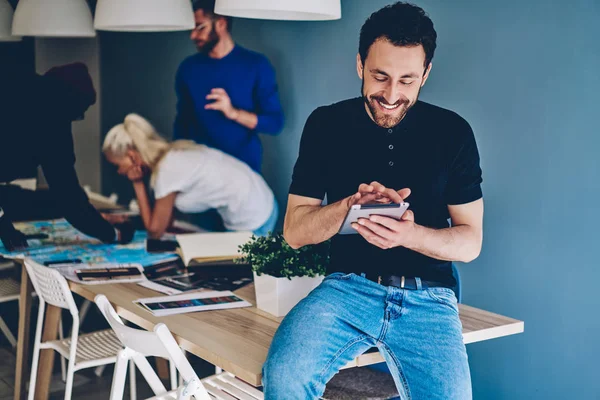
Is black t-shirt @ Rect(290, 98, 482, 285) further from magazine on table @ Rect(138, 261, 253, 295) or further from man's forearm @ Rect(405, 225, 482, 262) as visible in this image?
magazine on table @ Rect(138, 261, 253, 295)

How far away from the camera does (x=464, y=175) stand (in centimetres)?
224

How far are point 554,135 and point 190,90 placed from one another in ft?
8.61

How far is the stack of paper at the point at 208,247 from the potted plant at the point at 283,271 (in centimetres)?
66

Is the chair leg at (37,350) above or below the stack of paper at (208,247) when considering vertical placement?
below

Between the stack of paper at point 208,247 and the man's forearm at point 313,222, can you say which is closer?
the man's forearm at point 313,222

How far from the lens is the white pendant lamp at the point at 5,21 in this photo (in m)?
3.75

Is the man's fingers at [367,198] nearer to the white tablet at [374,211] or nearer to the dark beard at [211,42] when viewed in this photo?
the white tablet at [374,211]

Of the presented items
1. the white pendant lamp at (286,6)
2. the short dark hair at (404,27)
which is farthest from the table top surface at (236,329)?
the white pendant lamp at (286,6)

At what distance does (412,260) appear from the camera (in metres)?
2.23

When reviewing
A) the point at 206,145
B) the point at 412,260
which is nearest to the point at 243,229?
the point at 206,145

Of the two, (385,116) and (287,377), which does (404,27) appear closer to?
(385,116)

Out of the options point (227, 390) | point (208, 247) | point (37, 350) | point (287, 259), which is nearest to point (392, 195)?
point (287, 259)

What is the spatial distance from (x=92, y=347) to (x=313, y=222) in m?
1.44

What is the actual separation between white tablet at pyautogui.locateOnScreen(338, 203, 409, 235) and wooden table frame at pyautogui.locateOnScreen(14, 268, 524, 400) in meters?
0.44
